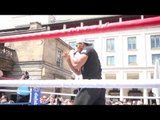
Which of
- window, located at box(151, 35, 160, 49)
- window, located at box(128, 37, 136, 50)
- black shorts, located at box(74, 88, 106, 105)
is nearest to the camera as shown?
black shorts, located at box(74, 88, 106, 105)

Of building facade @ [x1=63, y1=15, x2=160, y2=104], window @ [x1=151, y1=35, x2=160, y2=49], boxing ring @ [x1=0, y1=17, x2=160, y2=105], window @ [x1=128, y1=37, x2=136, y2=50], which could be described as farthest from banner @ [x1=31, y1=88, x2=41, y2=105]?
window @ [x1=128, y1=37, x2=136, y2=50]

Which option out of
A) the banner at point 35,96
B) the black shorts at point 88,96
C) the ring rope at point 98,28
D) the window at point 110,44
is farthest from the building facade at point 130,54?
the ring rope at point 98,28

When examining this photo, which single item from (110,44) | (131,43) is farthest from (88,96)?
(110,44)

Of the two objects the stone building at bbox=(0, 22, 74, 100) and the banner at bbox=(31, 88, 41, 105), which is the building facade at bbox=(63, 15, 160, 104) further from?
the banner at bbox=(31, 88, 41, 105)

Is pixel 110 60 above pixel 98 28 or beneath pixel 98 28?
above

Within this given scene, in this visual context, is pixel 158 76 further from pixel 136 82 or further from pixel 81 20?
pixel 81 20

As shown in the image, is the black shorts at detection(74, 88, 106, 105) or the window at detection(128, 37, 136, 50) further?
the window at detection(128, 37, 136, 50)

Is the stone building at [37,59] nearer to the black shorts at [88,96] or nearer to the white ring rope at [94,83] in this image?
the black shorts at [88,96]

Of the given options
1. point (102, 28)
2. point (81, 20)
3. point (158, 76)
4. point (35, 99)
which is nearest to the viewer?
point (102, 28)

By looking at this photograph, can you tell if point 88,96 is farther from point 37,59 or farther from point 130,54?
point 130,54

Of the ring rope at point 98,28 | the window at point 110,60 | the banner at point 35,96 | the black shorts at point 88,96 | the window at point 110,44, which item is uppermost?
the window at point 110,44
